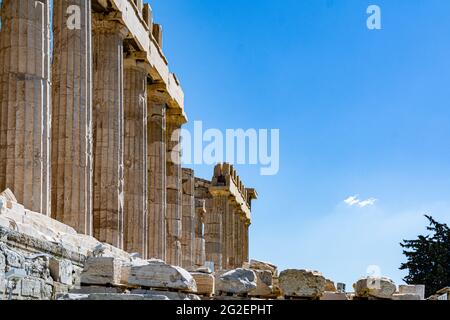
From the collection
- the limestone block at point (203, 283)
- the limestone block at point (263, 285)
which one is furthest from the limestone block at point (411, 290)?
the limestone block at point (203, 283)

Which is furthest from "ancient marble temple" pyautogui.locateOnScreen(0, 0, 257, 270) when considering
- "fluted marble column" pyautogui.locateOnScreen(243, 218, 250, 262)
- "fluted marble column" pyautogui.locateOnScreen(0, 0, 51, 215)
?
"fluted marble column" pyautogui.locateOnScreen(243, 218, 250, 262)

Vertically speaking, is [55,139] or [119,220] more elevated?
[55,139]

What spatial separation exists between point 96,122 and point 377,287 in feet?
30.0

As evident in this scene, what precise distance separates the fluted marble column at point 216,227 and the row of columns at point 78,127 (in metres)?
18.0

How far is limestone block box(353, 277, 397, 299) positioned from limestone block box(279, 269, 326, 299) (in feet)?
6.52

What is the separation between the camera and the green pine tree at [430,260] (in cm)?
5103

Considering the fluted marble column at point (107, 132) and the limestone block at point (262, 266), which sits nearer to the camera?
the fluted marble column at point (107, 132)

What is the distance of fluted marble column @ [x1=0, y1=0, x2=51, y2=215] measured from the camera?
19.4m

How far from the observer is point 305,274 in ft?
66.0

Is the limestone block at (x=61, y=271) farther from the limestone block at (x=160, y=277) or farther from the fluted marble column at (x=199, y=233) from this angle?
the fluted marble column at (x=199, y=233)

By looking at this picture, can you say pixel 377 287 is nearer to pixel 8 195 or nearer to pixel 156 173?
pixel 8 195

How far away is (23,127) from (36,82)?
1008mm

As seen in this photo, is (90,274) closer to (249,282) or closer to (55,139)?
(249,282)
